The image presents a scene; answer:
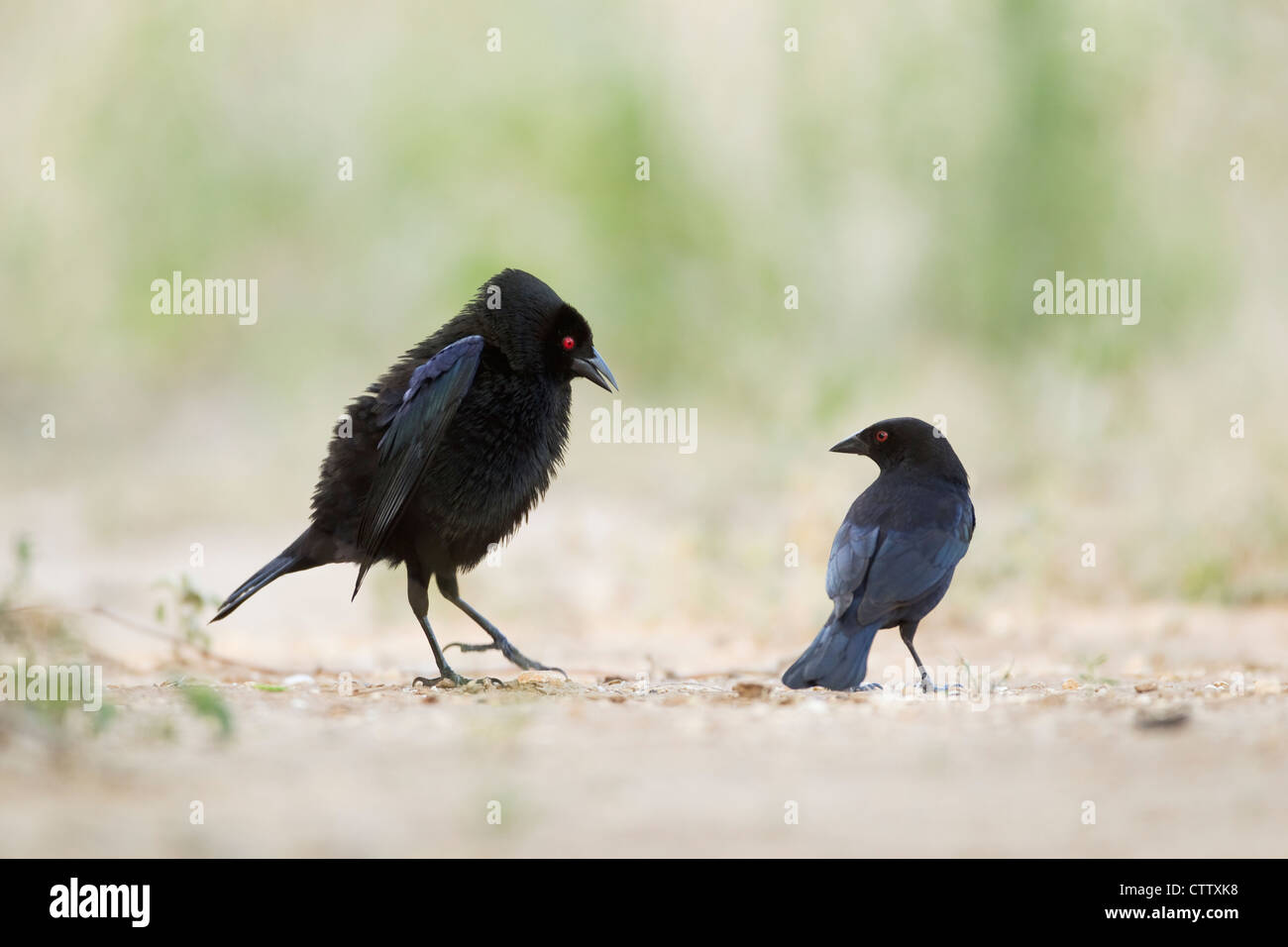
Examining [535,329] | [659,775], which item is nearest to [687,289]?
[535,329]

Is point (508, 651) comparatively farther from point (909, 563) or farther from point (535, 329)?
point (909, 563)

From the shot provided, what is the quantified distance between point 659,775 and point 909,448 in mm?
2971

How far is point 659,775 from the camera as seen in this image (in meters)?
3.50

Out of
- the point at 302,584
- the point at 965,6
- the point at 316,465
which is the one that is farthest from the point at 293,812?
the point at 965,6

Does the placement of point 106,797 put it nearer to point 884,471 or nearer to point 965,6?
point 884,471

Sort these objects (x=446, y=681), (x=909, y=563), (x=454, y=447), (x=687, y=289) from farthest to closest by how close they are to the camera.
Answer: (x=687, y=289) < (x=446, y=681) < (x=454, y=447) < (x=909, y=563)

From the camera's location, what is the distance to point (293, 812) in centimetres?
306

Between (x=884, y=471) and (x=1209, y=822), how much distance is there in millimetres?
3233

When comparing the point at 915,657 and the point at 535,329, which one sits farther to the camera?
the point at 535,329

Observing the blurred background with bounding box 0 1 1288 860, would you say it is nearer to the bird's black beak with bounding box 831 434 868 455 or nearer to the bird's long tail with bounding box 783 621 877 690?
the bird's black beak with bounding box 831 434 868 455

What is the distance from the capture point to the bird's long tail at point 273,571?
5754mm

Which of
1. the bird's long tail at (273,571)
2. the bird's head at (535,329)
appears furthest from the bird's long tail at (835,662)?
the bird's long tail at (273,571)

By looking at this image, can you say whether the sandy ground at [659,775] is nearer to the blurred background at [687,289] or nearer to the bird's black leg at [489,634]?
the bird's black leg at [489,634]

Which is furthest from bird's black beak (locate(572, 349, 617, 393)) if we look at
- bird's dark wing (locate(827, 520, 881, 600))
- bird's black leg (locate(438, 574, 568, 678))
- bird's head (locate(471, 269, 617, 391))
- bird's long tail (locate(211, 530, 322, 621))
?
bird's long tail (locate(211, 530, 322, 621))
